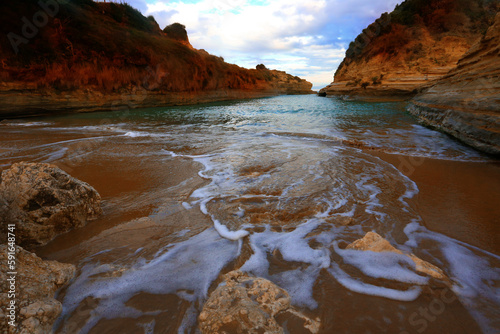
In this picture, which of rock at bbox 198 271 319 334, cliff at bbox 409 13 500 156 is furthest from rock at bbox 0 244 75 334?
cliff at bbox 409 13 500 156

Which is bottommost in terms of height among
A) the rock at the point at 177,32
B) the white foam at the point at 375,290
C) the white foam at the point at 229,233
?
the white foam at the point at 229,233

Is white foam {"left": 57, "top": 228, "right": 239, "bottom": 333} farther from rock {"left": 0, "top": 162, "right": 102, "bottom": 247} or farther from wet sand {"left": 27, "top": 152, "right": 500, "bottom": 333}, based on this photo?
rock {"left": 0, "top": 162, "right": 102, "bottom": 247}

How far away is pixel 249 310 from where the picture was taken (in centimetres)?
122

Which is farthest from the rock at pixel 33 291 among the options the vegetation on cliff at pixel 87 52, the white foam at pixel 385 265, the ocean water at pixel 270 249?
the vegetation on cliff at pixel 87 52

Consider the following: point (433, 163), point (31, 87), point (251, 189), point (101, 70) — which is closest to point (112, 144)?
point (251, 189)

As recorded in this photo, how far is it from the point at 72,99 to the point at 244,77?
27.0 m

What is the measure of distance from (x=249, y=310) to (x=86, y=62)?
2275cm

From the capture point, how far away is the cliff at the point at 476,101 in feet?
13.8

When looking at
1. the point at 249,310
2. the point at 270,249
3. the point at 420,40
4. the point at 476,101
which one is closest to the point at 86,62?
the point at 270,249

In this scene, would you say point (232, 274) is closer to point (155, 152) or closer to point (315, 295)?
point (315, 295)

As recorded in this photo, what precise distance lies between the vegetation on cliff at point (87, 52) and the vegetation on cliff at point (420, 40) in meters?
21.2

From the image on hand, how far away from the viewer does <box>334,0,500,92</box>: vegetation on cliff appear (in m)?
21.9

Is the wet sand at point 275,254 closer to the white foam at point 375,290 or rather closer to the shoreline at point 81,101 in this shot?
the white foam at point 375,290

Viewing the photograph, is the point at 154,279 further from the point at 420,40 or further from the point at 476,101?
the point at 420,40
